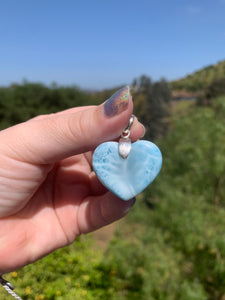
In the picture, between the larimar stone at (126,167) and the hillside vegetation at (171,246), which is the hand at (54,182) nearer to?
the larimar stone at (126,167)

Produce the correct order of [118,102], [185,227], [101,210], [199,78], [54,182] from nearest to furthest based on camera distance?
[118,102] → [101,210] → [54,182] → [185,227] → [199,78]

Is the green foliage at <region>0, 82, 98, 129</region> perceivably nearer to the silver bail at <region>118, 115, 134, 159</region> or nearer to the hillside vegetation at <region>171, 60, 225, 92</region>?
the hillside vegetation at <region>171, 60, 225, 92</region>

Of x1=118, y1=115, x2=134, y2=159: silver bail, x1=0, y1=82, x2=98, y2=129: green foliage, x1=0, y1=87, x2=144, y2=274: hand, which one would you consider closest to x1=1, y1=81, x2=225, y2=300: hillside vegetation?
x1=0, y1=87, x2=144, y2=274: hand

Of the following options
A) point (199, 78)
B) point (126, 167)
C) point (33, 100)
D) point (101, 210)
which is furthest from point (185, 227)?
point (33, 100)

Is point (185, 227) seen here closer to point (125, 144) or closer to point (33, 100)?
point (125, 144)

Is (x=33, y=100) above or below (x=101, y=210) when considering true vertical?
below

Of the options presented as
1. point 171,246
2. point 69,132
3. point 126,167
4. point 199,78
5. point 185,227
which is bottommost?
point 171,246

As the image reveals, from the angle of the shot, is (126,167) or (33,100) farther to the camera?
(33,100)

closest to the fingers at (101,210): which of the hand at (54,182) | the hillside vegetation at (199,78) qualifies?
the hand at (54,182)
